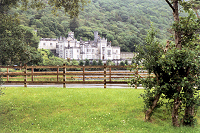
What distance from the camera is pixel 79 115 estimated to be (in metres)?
8.02

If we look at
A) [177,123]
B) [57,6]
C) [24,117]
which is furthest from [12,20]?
[177,123]

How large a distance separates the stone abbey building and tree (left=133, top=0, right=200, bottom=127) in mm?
77883

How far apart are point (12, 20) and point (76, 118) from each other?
5697mm

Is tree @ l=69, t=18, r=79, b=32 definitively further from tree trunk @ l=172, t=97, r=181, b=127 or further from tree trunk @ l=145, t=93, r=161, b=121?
tree trunk @ l=172, t=97, r=181, b=127

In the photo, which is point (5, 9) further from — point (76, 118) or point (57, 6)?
point (76, 118)

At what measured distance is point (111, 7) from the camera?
455 feet

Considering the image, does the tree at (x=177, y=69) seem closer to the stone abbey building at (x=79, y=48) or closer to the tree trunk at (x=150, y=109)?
the tree trunk at (x=150, y=109)

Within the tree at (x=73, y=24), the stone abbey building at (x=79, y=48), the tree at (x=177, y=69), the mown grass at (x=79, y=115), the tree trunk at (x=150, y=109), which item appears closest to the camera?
the tree at (x=177, y=69)

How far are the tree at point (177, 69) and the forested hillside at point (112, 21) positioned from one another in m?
71.8

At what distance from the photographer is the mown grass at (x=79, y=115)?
7102 mm

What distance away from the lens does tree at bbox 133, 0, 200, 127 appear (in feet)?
21.7

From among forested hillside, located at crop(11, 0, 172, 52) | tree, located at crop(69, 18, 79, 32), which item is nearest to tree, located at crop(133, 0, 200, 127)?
forested hillside, located at crop(11, 0, 172, 52)

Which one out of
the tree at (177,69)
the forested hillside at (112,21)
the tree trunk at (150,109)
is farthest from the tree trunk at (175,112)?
the forested hillside at (112,21)

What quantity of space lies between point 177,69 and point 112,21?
4773 inches
